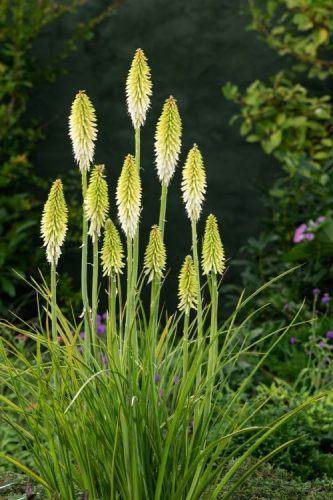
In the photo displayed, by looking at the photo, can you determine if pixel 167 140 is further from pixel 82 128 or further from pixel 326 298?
pixel 326 298

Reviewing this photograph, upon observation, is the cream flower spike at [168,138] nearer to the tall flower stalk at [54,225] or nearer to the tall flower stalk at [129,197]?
the tall flower stalk at [129,197]

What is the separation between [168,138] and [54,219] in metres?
0.37

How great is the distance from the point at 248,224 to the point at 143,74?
160 inches

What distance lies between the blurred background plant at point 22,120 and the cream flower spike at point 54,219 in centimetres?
336

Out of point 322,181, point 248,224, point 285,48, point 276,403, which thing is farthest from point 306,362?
point 285,48

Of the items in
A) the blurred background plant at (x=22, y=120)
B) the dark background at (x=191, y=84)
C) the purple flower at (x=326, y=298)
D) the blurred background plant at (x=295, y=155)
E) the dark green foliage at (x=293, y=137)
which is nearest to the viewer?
the purple flower at (x=326, y=298)

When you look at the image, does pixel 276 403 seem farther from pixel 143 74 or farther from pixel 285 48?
pixel 285 48

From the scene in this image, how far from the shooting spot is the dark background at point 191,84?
6398mm

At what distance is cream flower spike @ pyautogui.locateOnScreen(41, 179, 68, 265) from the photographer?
2424 mm

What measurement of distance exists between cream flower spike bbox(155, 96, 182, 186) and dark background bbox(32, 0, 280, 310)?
394 cm

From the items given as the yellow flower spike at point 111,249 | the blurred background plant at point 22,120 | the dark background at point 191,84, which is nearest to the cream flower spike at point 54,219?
the yellow flower spike at point 111,249

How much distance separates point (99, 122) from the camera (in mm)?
6609

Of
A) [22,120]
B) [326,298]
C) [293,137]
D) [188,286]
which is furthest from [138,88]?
[22,120]

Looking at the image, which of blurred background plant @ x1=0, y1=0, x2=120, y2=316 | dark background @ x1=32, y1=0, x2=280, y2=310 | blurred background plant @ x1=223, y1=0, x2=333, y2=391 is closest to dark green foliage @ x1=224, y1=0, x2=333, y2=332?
blurred background plant @ x1=223, y1=0, x2=333, y2=391
